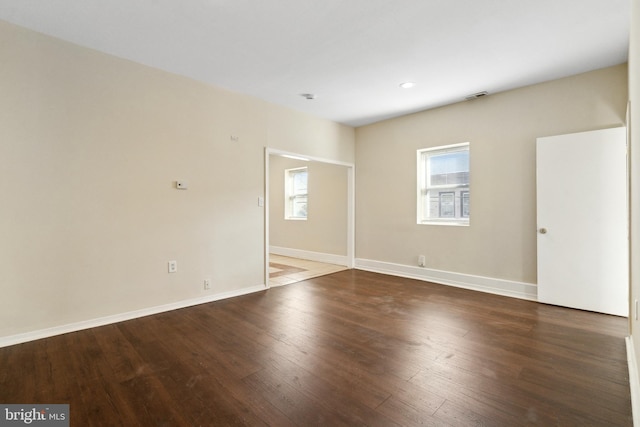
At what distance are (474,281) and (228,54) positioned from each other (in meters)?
4.13

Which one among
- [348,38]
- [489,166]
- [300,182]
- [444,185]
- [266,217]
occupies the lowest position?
[266,217]

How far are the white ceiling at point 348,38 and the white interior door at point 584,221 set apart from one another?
35.9 inches

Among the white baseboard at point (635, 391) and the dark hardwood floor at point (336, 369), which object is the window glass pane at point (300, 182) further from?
the white baseboard at point (635, 391)

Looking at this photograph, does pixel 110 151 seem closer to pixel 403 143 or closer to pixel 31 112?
pixel 31 112

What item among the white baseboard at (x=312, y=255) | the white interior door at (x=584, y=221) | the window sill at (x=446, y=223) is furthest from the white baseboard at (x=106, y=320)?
A: the white interior door at (x=584, y=221)

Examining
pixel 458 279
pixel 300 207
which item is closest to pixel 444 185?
pixel 458 279

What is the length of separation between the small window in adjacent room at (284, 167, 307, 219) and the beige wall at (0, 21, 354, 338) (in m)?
2.78

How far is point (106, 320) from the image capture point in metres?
2.81

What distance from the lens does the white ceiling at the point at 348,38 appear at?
86.4 inches

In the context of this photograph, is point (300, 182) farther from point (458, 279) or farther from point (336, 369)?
point (336, 369)

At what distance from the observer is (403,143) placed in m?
4.83

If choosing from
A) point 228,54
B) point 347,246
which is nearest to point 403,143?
point 347,246

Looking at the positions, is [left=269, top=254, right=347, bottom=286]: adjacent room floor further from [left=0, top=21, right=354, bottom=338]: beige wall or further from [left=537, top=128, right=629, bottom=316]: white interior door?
[left=537, top=128, right=629, bottom=316]: white interior door

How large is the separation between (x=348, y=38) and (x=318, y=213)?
13.1ft
